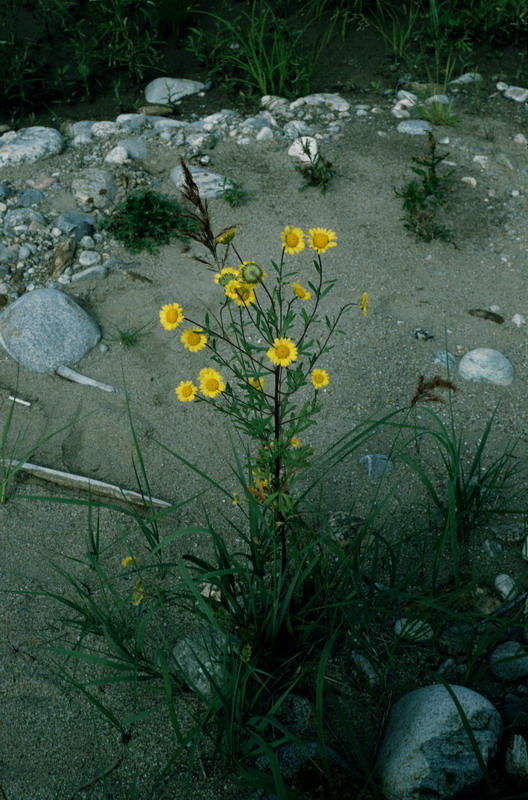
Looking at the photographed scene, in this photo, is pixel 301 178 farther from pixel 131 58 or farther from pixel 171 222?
pixel 131 58

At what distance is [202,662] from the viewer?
211 centimetres

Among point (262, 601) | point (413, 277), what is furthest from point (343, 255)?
point (262, 601)

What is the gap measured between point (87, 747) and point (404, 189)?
3139 millimetres

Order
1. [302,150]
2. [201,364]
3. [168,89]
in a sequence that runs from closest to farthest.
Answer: [201,364]
[302,150]
[168,89]

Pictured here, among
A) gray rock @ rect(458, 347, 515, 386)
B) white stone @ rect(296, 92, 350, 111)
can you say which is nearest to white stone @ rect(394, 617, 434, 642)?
gray rock @ rect(458, 347, 515, 386)

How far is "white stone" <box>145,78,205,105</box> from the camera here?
16.7ft

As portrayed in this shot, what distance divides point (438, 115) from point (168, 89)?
1.84 m

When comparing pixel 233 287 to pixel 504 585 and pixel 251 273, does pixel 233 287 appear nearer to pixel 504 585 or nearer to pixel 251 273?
pixel 251 273

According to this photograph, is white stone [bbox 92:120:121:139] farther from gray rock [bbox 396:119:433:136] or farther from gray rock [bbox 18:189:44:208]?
gray rock [bbox 396:119:433:136]

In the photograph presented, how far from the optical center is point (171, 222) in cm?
386

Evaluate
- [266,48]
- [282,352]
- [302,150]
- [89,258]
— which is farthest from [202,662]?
[266,48]

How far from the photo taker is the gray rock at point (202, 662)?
197 cm

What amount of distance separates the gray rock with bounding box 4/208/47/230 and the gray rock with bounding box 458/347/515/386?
2.33m

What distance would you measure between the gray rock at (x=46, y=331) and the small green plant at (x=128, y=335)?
0.08 meters
